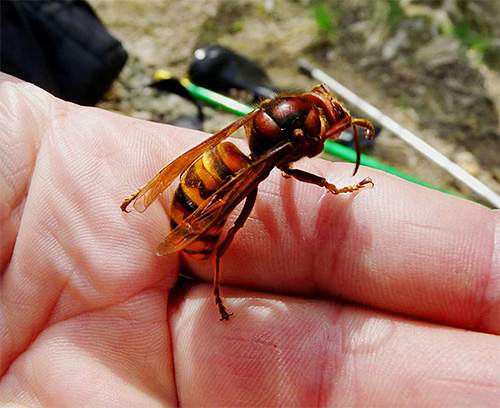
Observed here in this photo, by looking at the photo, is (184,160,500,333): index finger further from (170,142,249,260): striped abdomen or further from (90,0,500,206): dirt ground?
(90,0,500,206): dirt ground

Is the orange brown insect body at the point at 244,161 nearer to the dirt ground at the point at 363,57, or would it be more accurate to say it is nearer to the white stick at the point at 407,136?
the white stick at the point at 407,136

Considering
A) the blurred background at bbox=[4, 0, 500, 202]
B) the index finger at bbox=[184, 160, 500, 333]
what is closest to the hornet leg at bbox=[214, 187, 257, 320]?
the index finger at bbox=[184, 160, 500, 333]

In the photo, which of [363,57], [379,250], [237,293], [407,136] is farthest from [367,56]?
[237,293]

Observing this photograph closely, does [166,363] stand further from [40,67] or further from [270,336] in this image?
[40,67]

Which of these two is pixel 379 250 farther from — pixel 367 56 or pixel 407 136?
pixel 367 56

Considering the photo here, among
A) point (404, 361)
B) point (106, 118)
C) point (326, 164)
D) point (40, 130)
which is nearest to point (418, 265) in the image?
point (404, 361)

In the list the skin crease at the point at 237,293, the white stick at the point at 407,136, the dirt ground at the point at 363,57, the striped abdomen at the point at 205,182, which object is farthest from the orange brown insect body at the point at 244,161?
the dirt ground at the point at 363,57
